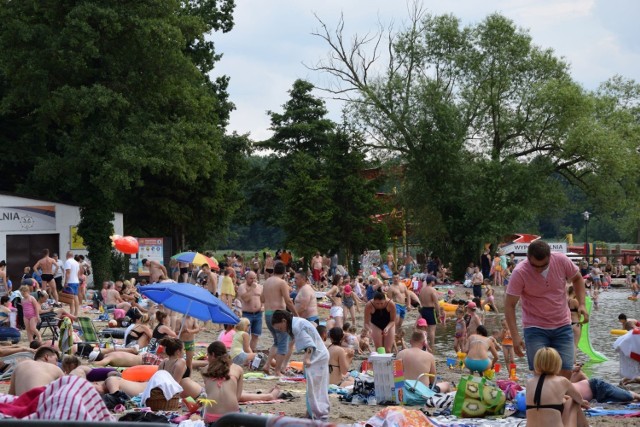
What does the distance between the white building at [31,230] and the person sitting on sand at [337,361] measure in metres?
21.0

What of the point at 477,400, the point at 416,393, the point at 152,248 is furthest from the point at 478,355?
the point at 152,248

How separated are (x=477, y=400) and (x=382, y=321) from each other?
5249mm

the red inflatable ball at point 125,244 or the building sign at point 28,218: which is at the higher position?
the building sign at point 28,218

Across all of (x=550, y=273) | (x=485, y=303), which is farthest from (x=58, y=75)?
(x=550, y=273)

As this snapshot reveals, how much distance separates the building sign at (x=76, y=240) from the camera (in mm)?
34156

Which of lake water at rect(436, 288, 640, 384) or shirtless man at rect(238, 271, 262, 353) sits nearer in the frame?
shirtless man at rect(238, 271, 262, 353)

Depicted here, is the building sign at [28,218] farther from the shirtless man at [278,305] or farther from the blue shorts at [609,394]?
the blue shorts at [609,394]

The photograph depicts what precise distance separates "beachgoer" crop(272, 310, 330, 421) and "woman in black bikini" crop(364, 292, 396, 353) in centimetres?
469

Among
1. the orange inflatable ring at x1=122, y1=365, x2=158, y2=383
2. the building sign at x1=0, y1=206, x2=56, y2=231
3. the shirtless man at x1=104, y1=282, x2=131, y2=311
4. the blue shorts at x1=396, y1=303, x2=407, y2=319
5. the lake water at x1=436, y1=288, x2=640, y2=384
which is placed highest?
the building sign at x1=0, y1=206, x2=56, y2=231

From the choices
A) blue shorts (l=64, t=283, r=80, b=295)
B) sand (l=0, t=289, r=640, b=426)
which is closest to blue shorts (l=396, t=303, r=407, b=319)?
sand (l=0, t=289, r=640, b=426)

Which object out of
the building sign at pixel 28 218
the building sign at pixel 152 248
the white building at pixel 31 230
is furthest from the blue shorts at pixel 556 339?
the building sign at pixel 152 248

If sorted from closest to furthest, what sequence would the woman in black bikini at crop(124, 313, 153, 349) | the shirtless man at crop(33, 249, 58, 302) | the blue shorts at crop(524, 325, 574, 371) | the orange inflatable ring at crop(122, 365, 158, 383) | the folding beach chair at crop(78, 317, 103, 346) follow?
1. the blue shorts at crop(524, 325, 574, 371)
2. the orange inflatable ring at crop(122, 365, 158, 383)
3. the woman in black bikini at crop(124, 313, 153, 349)
4. the folding beach chair at crop(78, 317, 103, 346)
5. the shirtless man at crop(33, 249, 58, 302)

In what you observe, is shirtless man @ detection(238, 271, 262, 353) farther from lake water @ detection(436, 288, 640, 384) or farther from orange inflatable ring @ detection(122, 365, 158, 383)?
lake water @ detection(436, 288, 640, 384)

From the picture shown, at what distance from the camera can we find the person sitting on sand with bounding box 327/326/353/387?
12648mm
